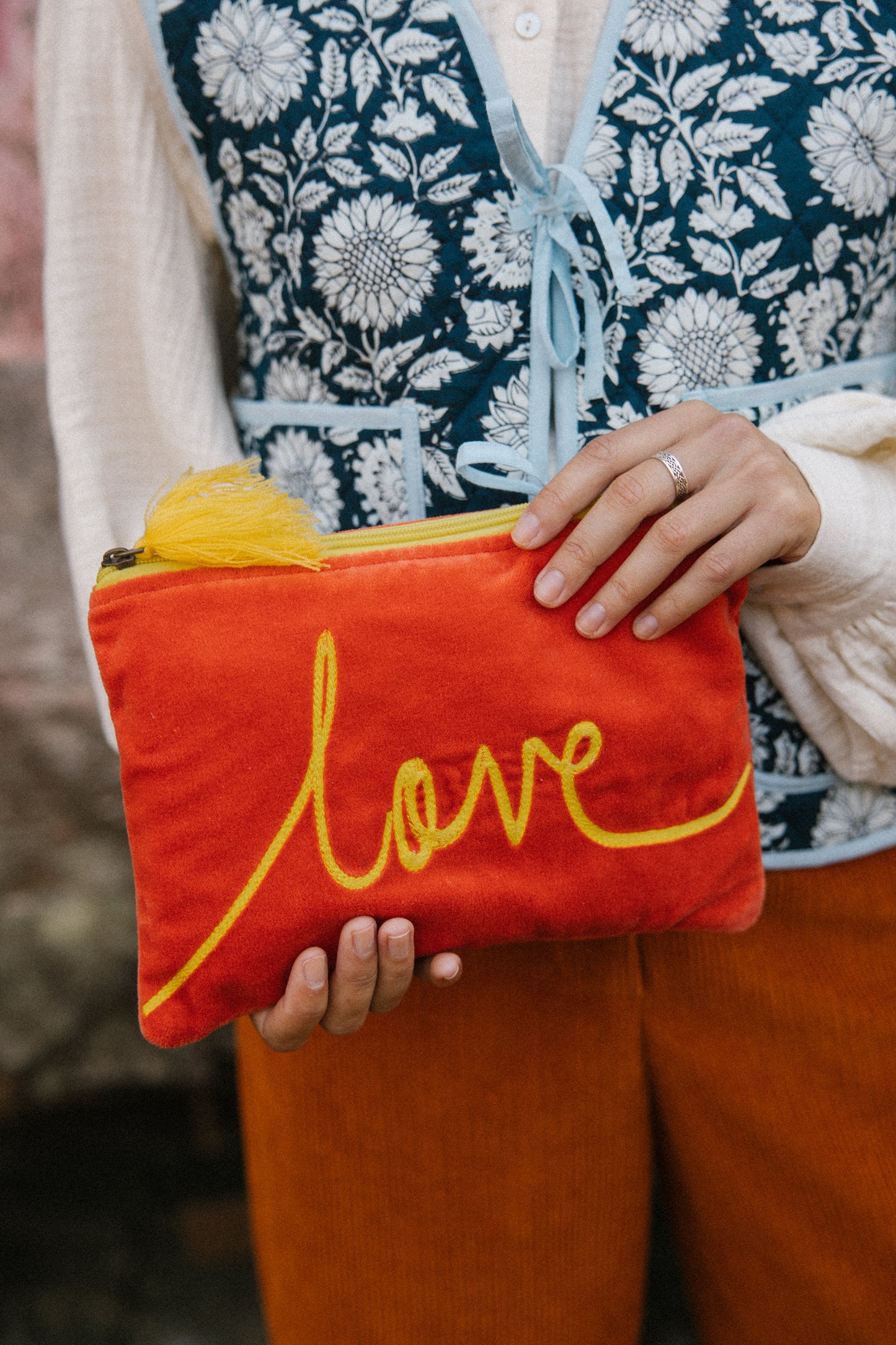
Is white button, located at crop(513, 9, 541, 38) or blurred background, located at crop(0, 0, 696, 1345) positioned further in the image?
blurred background, located at crop(0, 0, 696, 1345)

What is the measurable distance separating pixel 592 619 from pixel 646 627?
45 millimetres

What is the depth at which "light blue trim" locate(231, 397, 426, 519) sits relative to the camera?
803 mm

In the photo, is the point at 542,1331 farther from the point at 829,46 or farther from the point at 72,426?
the point at 829,46

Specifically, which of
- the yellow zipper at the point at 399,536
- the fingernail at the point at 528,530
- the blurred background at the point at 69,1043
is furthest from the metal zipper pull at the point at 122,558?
the blurred background at the point at 69,1043

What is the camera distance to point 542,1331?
37.3 inches

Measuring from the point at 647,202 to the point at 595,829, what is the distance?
1.58 feet

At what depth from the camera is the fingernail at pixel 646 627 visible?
724 mm

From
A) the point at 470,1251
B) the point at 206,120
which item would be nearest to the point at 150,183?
the point at 206,120

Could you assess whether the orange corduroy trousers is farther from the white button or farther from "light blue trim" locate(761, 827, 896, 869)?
the white button

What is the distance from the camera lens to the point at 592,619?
71 cm

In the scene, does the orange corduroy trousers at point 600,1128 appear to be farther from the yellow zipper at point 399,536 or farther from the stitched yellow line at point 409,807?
the yellow zipper at point 399,536

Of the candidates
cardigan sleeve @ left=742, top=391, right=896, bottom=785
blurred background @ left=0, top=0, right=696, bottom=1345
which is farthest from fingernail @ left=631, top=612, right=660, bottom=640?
blurred background @ left=0, top=0, right=696, bottom=1345

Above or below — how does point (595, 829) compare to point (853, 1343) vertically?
above

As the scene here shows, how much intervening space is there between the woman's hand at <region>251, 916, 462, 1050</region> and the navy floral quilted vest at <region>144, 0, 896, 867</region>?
0.35 meters
